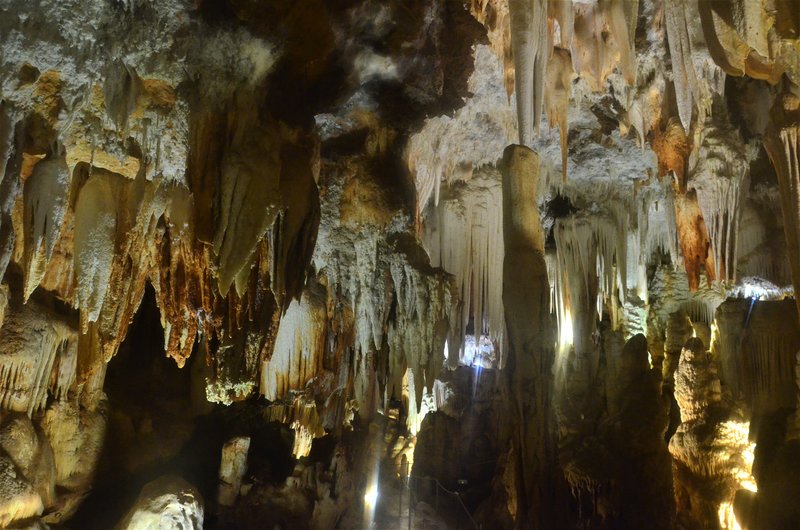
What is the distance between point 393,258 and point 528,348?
218 centimetres

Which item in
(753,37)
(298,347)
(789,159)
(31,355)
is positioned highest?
(753,37)

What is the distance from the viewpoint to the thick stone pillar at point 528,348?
4.49 metres

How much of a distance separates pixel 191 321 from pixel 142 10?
291 centimetres

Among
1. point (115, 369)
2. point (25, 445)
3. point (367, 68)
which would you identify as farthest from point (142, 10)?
point (115, 369)

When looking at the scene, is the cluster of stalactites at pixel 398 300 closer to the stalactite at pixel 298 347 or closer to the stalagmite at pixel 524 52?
the stalactite at pixel 298 347

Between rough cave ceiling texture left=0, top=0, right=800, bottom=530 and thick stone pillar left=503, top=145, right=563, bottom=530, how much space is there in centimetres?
2

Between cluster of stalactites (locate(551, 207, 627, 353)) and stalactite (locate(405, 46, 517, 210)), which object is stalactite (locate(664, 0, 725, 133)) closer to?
stalactite (locate(405, 46, 517, 210))

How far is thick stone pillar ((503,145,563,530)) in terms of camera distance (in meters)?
4.49

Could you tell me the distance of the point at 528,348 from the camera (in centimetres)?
482

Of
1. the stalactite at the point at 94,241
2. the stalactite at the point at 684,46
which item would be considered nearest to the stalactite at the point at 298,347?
the stalactite at the point at 94,241

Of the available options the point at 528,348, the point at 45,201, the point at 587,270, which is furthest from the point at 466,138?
the point at 45,201

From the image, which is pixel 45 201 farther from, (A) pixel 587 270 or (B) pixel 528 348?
(A) pixel 587 270

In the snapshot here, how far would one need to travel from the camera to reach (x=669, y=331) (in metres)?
10.3

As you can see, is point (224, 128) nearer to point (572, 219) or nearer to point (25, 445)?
point (25, 445)
